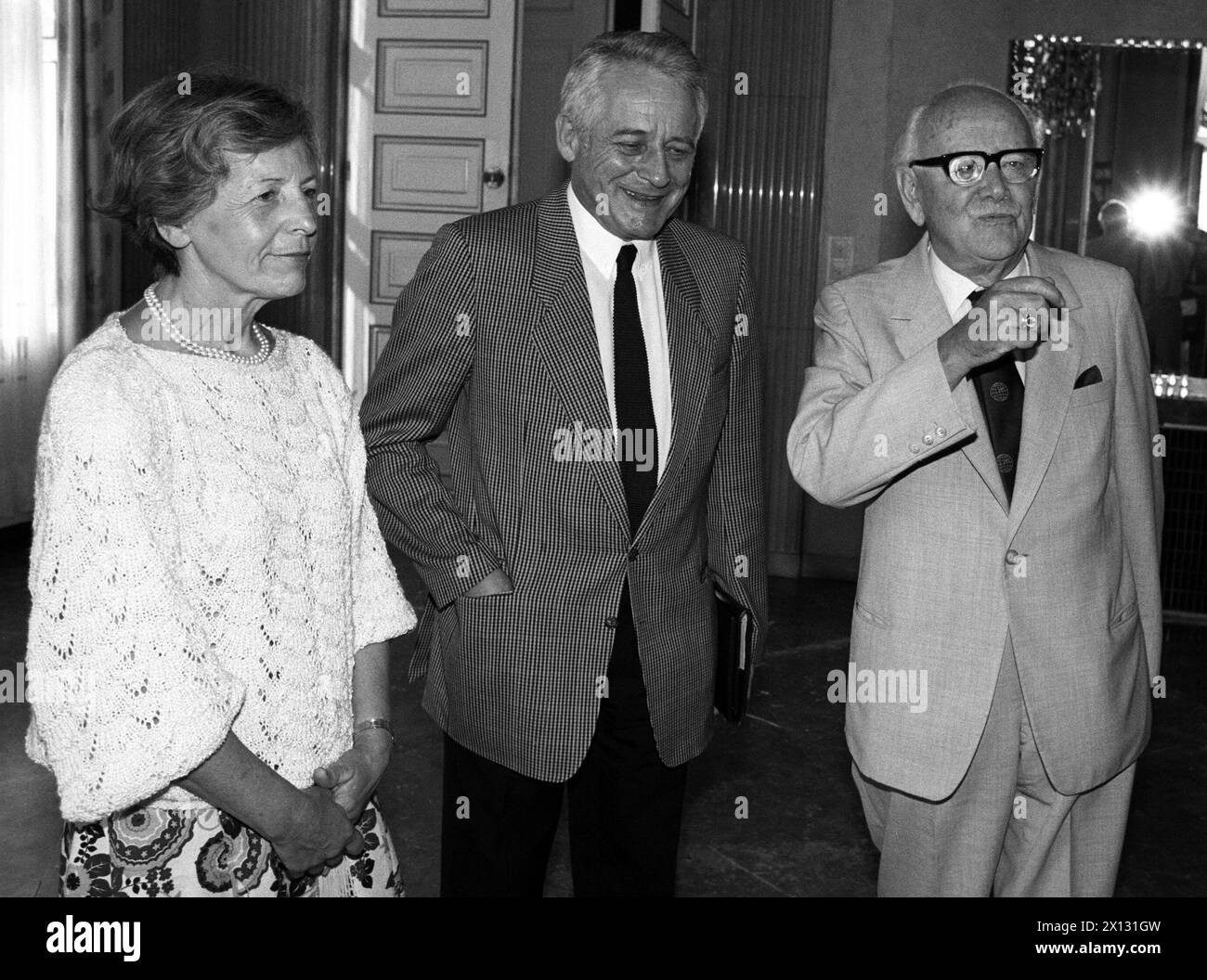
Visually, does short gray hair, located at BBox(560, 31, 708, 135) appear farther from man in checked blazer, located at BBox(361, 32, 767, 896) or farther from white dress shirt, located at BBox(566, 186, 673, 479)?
white dress shirt, located at BBox(566, 186, 673, 479)

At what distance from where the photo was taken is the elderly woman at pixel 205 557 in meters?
1.40

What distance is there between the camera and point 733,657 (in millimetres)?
2324

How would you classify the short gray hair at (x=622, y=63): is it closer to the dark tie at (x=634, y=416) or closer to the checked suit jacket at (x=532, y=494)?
the checked suit jacket at (x=532, y=494)

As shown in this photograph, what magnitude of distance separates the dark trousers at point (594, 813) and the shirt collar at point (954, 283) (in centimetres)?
68

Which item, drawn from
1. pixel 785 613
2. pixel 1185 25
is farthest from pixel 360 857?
pixel 1185 25

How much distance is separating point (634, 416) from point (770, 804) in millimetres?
2257

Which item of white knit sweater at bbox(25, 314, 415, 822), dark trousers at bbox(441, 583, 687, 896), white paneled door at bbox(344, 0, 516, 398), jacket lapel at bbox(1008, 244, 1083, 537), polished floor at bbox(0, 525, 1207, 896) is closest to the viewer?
white knit sweater at bbox(25, 314, 415, 822)

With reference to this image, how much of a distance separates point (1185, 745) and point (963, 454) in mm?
3299

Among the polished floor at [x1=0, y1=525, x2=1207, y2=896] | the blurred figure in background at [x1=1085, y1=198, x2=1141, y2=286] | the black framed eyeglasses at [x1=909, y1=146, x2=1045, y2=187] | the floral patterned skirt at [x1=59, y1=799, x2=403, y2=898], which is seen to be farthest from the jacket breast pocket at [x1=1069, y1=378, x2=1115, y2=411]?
the blurred figure in background at [x1=1085, y1=198, x2=1141, y2=286]

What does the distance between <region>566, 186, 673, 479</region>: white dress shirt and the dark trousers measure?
1.02 ft

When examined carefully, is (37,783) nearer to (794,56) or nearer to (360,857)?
(360,857)

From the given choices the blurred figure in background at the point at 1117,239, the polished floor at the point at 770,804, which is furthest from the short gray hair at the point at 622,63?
the blurred figure in background at the point at 1117,239

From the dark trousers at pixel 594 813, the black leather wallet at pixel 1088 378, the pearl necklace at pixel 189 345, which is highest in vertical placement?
the pearl necklace at pixel 189 345

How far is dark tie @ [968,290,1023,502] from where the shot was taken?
205 cm
